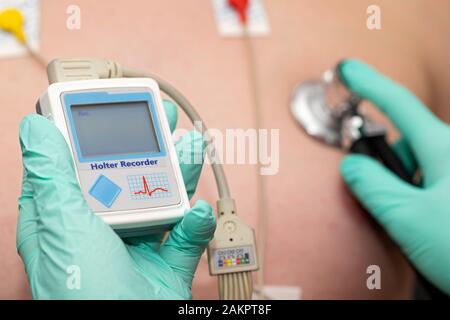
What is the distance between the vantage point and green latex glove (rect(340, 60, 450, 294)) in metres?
0.91

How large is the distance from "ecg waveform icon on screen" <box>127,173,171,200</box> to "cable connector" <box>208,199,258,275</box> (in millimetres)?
116

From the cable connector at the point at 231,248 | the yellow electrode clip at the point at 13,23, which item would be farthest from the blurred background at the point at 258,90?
the cable connector at the point at 231,248

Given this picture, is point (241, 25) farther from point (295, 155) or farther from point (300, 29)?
point (295, 155)

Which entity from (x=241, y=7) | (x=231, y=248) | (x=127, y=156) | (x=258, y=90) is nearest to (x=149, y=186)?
(x=127, y=156)

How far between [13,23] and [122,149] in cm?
44

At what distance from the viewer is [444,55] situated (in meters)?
1.28

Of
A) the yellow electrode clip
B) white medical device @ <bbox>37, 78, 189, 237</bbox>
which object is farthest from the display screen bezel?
the yellow electrode clip

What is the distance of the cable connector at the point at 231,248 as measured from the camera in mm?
743

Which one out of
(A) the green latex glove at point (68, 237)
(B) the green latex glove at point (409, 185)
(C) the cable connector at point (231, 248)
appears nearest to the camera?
(A) the green latex glove at point (68, 237)

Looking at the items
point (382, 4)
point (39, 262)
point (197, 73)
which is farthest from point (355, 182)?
point (39, 262)

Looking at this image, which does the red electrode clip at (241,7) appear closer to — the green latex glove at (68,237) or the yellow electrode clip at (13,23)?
the yellow electrode clip at (13,23)

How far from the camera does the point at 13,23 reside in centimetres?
96

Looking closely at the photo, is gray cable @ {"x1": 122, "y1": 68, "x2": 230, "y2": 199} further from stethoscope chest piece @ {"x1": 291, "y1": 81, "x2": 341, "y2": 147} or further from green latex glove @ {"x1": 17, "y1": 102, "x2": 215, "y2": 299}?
stethoscope chest piece @ {"x1": 291, "y1": 81, "x2": 341, "y2": 147}

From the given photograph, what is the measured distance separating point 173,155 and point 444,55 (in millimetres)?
887
